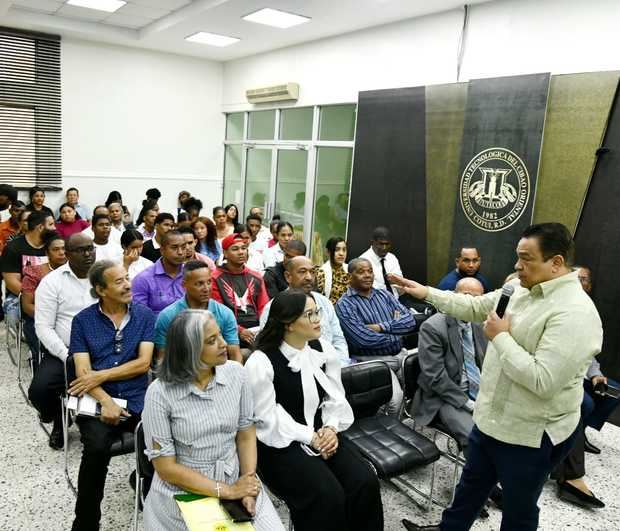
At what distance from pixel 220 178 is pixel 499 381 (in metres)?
9.26

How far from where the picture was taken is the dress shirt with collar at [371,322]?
3.74m

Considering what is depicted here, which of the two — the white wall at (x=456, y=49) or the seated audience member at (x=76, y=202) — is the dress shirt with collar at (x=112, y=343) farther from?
the seated audience member at (x=76, y=202)

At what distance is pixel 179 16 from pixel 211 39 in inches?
48.9

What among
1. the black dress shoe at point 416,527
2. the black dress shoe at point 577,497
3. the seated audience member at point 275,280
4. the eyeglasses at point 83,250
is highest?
the eyeglasses at point 83,250

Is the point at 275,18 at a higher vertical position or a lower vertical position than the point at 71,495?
higher

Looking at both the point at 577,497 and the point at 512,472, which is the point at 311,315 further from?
the point at 577,497

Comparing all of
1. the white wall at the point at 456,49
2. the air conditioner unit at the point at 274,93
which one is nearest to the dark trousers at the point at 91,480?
the white wall at the point at 456,49

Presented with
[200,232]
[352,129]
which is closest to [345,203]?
[352,129]

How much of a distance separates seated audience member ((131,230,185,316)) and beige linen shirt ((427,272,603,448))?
2.34 metres

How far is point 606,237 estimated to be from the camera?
4.51 meters

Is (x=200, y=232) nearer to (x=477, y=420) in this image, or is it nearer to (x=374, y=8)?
(x=374, y=8)

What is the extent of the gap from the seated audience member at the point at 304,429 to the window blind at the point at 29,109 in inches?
301

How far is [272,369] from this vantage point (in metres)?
2.44

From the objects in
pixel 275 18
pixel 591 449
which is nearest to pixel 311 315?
pixel 591 449
